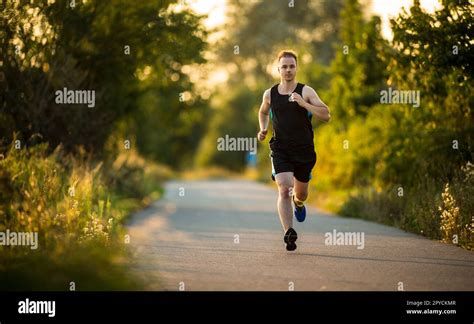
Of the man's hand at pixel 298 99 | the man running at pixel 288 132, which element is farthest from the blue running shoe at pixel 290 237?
the man's hand at pixel 298 99

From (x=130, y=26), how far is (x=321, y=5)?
41214 millimetres

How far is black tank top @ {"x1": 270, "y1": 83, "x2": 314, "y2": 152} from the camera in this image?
9992mm

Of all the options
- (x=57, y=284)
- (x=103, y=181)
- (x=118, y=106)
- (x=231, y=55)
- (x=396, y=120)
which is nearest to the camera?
(x=57, y=284)

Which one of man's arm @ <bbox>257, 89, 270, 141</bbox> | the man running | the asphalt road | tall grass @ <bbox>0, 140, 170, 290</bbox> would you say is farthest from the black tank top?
tall grass @ <bbox>0, 140, 170, 290</bbox>

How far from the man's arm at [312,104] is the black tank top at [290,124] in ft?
0.32

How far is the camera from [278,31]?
56.1 metres

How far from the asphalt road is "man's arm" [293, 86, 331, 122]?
5.63 ft

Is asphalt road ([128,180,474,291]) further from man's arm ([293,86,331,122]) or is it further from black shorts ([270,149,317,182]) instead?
man's arm ([293,86,331,122])

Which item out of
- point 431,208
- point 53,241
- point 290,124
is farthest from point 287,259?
point 431,208

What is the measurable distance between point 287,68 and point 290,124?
69 cm

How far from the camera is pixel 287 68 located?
995 cm

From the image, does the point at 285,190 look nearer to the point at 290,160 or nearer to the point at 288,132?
the point at 290,160

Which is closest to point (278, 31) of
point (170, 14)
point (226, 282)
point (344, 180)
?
point (344, 180)

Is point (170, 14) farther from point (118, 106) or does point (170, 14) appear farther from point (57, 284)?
point (57, 284)
